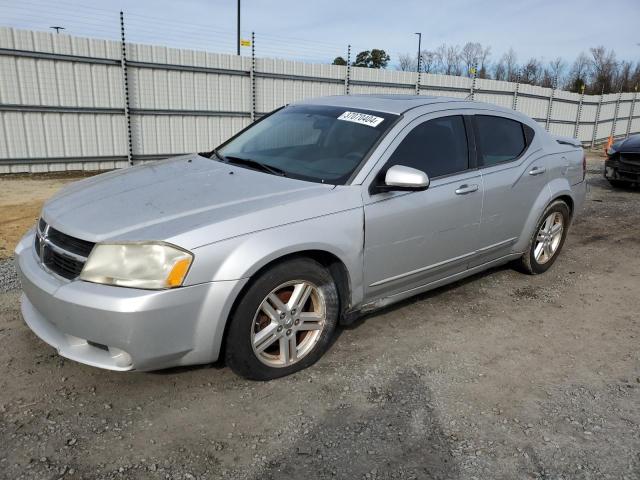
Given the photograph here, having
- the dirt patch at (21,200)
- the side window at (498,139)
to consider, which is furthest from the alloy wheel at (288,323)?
the dirt patch at (21,200)

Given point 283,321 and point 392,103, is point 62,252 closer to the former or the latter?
point 283,321

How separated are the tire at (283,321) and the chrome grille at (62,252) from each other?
2.74 feet

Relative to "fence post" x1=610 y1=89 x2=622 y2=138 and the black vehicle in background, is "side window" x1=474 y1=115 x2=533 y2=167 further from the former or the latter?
"fence post" x1=610 y1=89 x2=622 y2=138

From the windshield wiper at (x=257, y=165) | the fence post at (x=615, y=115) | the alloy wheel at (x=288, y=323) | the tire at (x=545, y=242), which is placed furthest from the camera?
the fence post at (x=615, y=115)

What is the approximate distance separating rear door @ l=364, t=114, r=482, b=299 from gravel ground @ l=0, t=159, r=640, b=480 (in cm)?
48

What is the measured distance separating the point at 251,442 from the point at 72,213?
160 centimetres

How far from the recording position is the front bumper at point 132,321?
98.3 inches

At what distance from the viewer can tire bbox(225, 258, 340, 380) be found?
2822 millimetres

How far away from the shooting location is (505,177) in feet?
14.1

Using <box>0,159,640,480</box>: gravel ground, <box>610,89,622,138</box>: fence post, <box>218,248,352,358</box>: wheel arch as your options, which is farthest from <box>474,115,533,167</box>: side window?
<box>610,89,622,138</box>: fence post

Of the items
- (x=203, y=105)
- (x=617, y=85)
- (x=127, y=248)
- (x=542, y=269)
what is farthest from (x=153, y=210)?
(x=617, y=85)

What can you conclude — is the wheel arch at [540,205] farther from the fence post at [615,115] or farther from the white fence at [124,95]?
the fence post at [615,115]

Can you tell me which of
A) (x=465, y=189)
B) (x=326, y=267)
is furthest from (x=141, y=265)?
(x=465, y=189)

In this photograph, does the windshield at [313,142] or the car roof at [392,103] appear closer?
the windshield at [313,142]
